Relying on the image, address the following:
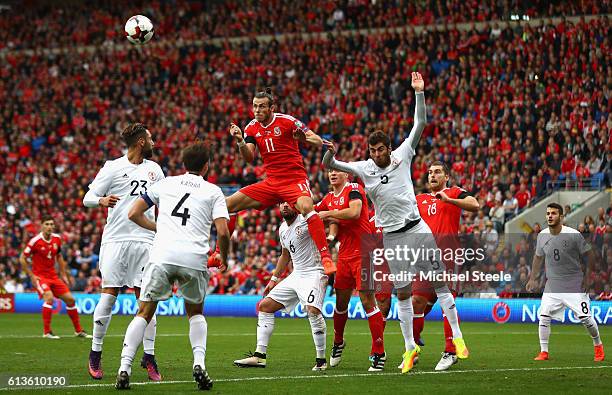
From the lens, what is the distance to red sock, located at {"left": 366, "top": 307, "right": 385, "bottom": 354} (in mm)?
12453

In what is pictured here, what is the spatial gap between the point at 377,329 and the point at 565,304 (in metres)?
3.73

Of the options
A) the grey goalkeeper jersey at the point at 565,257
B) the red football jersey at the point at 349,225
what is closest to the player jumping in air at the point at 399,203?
the red football jersey at the point at 349,225

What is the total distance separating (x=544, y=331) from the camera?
47.3 feet

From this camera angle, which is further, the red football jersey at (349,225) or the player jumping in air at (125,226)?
the red football jersey at (349,225)

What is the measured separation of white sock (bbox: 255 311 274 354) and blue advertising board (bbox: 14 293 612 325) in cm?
1108

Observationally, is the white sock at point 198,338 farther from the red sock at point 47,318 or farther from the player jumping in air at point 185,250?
the red sock at point 47,318

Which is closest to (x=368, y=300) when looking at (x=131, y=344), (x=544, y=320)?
(x=544, y=320)

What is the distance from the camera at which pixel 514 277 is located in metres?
22.9

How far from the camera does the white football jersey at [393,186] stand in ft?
40.4

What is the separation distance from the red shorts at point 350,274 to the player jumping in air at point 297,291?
298mm

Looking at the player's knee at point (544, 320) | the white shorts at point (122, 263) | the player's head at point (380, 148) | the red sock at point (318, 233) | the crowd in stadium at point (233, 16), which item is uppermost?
the crowd in stadium at point (233, 16)

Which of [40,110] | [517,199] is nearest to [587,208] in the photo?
[517,199]

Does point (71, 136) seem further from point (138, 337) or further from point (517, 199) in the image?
point (138, 337)

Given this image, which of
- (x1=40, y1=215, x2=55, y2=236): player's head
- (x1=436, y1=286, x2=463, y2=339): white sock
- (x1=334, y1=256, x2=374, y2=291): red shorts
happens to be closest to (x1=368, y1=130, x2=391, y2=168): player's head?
(x1=334, y1=256, x2=374, y2=291): red shorts
